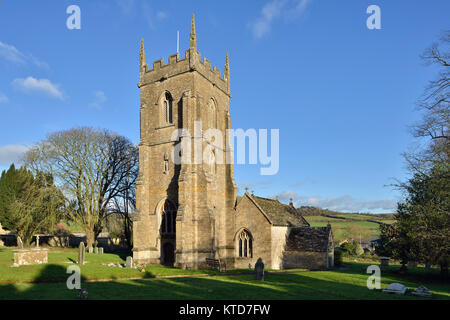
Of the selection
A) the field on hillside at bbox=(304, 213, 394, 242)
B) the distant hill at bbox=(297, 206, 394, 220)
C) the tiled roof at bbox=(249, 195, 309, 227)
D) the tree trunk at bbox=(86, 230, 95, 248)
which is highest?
the tiled roof at bbox=(249, 195, 309, 227)

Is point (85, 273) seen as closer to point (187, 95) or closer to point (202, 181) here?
point (202, 181)

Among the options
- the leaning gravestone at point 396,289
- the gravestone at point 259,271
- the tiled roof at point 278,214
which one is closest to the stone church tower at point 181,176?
the tiled roof at point 278,214

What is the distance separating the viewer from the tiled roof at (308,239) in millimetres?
29439

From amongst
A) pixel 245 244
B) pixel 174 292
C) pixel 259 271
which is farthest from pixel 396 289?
pixel 245 244

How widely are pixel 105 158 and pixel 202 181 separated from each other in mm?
16700

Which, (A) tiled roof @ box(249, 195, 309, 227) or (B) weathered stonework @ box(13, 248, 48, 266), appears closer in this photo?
(B) weathered stonework @ box(13, 248, 48, 266)

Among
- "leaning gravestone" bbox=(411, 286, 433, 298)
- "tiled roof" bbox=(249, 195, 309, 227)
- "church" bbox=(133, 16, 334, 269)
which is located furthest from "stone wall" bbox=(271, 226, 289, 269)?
"leaning gravestone" bbox=(411, 286, 433, 298)

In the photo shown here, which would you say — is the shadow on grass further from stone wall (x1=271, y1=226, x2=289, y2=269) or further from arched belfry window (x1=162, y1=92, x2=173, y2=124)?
arched belfry window (x1=162, y1=92, x2=173, y2=124)

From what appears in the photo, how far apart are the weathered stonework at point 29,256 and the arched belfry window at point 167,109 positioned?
14824mm

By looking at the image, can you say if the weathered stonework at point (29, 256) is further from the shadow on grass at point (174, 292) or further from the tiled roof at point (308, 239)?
the tiled roof at point (308, 239)

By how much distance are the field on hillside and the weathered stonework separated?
52.7m

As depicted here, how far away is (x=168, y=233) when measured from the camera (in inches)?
1099

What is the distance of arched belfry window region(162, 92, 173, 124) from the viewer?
29469 millimetres

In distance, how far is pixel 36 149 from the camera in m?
36.0
